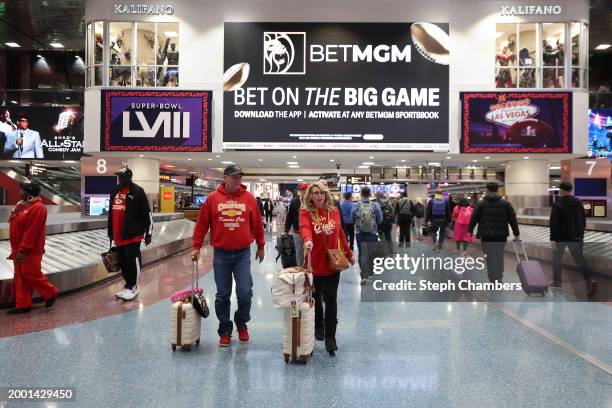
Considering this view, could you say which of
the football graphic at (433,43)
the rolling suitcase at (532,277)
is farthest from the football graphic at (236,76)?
the rolling suitcase at (532,277)

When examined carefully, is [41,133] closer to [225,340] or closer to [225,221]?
[225,221]

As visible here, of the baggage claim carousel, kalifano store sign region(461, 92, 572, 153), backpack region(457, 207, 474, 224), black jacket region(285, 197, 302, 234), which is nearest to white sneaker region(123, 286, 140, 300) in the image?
the baggage claim carousel

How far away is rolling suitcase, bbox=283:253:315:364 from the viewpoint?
164 inches

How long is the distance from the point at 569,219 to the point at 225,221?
19.1 ft

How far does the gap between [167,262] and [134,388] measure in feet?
28.6

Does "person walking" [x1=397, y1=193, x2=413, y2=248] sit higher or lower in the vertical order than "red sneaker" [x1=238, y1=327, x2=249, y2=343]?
higher

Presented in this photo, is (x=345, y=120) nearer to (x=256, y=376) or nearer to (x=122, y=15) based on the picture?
(x=122, y=15)

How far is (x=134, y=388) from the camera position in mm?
3592

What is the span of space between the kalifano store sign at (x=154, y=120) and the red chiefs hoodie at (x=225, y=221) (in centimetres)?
1238

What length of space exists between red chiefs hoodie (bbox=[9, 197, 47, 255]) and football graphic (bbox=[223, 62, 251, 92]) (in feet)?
37.2

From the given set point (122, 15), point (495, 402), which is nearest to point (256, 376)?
point (495, 402)

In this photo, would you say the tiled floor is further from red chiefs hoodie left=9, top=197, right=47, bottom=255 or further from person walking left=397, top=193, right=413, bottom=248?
person walking left=397, top=193, right=413, bottom=248

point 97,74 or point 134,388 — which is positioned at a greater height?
point 97,74

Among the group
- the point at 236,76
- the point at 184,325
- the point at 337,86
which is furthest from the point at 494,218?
the point at 236,76
